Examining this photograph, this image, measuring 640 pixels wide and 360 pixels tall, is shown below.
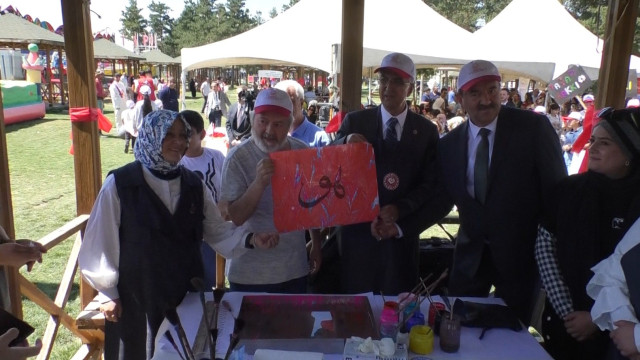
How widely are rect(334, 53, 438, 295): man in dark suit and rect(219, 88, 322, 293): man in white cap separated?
18.1 inches

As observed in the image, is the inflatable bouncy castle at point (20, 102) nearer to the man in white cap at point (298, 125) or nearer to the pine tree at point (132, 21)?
the man in white cap at point (298, 125)

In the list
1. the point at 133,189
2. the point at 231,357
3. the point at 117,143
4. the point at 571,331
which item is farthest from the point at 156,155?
the point at 117,143

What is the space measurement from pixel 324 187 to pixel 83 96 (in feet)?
6.88

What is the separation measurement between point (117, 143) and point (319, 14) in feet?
31.0

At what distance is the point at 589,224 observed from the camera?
2129 mm

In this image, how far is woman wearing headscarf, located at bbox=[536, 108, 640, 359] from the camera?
202 centimetres

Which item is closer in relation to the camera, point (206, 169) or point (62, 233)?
point (62, 233)

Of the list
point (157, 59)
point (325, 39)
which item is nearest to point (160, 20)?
point (157, 59)

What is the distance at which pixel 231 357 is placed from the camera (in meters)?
1.64

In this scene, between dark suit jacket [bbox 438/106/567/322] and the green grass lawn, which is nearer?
dark suit jacket [bbox 438/106/567/322]

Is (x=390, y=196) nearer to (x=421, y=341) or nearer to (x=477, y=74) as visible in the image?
(x=477, y=74)

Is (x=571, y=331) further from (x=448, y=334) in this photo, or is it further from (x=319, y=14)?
(x=319, y=14)

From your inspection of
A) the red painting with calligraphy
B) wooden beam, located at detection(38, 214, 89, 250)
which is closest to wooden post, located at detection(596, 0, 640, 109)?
the red painting with calligraphy

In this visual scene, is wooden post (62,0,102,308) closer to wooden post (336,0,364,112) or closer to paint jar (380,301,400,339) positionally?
wooden post (336,0,364,112)
